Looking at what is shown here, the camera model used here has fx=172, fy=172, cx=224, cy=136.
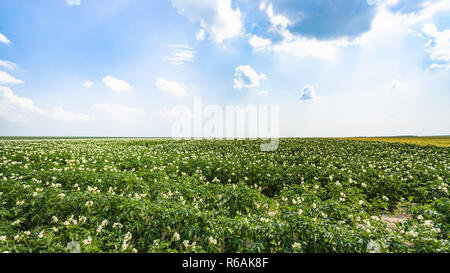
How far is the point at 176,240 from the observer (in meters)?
3.37

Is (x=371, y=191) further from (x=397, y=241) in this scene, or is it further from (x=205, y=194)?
(x=205, y=194)

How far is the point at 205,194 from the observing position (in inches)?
214

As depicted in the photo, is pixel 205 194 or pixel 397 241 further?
pixel 205 194

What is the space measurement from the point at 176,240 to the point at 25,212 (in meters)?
4.34

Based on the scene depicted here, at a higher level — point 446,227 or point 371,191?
point 446,227

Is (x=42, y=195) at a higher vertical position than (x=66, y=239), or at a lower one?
Result: higher
